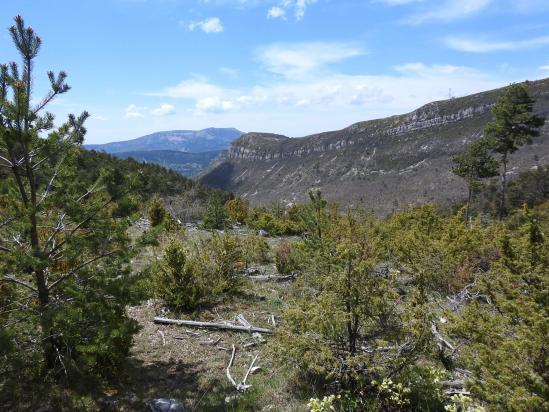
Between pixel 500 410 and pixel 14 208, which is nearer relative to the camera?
pixel 500 410

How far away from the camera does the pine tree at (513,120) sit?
23375mm

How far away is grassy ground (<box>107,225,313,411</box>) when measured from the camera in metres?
5.00

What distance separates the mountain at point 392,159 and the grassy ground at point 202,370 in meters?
65.3

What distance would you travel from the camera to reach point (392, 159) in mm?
112625

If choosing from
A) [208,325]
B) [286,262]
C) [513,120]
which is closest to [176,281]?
[208,325]

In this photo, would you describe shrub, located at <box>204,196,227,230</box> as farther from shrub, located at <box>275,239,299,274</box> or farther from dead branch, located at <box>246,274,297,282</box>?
dead branch, located at <box>246,274,297,282</box>

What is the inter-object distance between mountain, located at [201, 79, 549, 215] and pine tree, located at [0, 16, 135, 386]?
67.9m

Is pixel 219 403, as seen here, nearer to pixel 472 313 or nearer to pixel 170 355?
pixel 170 355

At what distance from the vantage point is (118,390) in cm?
516

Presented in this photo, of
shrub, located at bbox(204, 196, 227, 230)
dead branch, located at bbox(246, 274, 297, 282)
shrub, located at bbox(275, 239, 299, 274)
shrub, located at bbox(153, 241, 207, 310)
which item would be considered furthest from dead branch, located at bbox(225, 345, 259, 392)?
shrub, located at bbox(204, 196, 227, 230)

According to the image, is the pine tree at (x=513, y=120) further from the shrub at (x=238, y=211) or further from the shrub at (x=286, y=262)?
the shrub at (x=286, y=262)

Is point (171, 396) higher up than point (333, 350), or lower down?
lower down

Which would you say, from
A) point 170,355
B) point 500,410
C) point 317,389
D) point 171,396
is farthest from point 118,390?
point 500,410

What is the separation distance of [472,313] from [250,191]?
490ft
